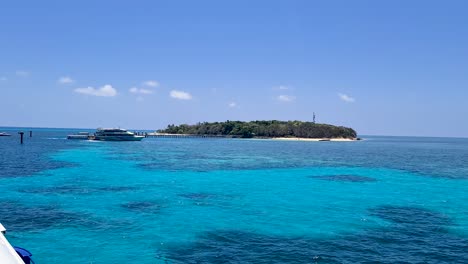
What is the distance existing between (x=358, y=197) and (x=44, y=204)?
33.9 meters

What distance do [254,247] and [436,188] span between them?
38.2 m

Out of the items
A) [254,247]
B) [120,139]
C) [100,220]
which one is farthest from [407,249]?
[120,139]

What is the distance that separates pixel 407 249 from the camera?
23641mm

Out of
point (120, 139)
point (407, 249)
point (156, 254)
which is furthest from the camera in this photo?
point (120, 139)

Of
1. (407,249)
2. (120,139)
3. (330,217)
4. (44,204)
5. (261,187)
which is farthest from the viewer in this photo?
(120,139)

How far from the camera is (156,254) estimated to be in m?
22.0

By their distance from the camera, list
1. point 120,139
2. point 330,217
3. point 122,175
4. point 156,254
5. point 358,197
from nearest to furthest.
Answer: point 156,254 < point 330,217 < point 358,197 < point 122,175 < point 120,139

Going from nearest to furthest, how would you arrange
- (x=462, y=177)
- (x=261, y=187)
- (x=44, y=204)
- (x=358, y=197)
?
(x=44, y=204) → (x=358, y=197) → (x=261, y=187) → (x=462, y=177)

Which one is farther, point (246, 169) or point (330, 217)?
point (246, 169)

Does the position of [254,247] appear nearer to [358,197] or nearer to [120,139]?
[358,197]

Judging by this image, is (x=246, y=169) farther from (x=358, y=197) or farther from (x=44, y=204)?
(x=44, y=204)

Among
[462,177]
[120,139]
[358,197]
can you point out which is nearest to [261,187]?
[358,197]

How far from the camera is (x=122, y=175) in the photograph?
57.3 meters

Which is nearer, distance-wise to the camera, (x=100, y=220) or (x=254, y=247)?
(x=254, y=247)
